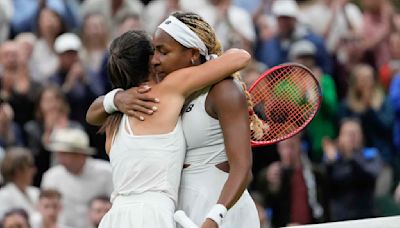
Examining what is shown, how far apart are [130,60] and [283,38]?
19.5 feet

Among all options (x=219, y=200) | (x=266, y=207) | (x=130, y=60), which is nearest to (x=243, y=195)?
(x=219, y=200)

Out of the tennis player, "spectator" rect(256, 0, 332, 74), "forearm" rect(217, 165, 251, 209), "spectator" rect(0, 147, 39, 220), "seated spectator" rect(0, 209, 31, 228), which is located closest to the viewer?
"forearm" rect(217, 165, 251, 209)

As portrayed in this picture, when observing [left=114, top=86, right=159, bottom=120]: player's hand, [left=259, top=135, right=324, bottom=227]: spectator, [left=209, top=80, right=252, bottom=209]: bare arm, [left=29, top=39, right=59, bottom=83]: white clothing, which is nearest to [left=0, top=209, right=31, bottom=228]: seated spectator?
[left=29, top=39, right=59, bottom=83]: white clothing

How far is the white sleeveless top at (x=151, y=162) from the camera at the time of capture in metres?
6.01

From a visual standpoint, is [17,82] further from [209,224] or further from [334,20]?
[209,224]

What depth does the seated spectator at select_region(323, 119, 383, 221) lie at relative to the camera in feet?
35.7

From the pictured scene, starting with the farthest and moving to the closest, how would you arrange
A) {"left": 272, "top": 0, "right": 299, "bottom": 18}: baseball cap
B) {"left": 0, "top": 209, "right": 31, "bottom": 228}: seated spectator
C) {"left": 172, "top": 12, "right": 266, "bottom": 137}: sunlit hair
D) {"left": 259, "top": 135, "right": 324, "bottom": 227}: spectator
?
{"left": 272, "top": 0, "right": 299, "bottom": 18}: baseball cap → {"left": 259, "top": 135, "right": 324, "bottom": 227}: spectator → {"left": 0, "top": 209, "right": 31, "bottom": 228}: seated spectator → {"left": 172, "top": 12, "right": 266, "bottom": 137}: sunlit hair

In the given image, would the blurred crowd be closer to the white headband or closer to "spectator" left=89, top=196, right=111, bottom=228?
"spectator" left=89, top=196, right=111, bottom=228

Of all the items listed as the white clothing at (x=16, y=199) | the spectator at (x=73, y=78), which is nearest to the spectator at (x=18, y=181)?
the white clothing at (x=16, y=199)

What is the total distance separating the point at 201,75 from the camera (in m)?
5.95

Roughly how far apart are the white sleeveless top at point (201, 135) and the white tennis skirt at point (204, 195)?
0.15 ft

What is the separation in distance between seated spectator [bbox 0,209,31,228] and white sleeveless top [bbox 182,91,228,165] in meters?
3.79

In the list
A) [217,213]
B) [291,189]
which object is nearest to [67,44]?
[291,189]

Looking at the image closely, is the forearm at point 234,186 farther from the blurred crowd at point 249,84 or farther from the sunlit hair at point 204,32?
the blurred crowd at point 249,84
